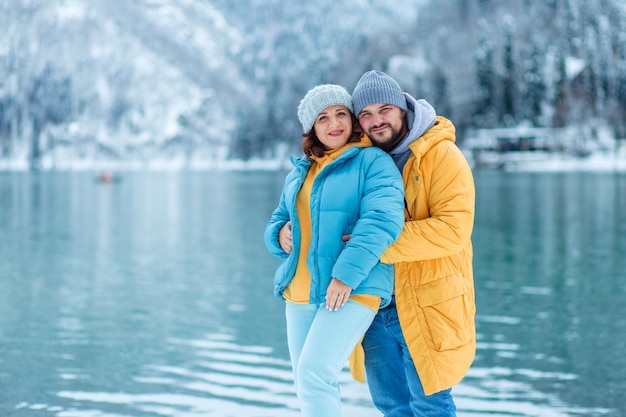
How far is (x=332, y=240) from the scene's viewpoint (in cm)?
454

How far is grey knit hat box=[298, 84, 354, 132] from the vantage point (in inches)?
185

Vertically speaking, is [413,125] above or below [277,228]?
above

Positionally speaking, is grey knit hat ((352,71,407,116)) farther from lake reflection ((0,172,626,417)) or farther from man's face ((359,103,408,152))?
lake reflection ((0,172,626,417))

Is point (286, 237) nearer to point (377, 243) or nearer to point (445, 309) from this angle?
point (377, 243)

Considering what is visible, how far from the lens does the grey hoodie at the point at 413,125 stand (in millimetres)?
4758

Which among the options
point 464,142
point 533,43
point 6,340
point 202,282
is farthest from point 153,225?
point 533,43

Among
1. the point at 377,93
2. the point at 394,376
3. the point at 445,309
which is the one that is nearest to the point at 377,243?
the point at 445,309

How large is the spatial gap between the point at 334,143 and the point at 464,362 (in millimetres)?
1678

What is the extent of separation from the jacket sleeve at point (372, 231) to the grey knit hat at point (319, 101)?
0.61 metres

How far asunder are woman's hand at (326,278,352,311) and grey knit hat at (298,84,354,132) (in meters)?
1.07

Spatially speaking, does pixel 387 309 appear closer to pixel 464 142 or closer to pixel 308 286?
pixel 308 286

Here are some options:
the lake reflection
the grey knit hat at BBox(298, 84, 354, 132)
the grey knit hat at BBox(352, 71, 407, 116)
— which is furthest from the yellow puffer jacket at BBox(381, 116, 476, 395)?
the lake reflection

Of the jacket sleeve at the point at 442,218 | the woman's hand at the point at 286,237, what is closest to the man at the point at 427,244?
the jacket sleeve at the point at 442,218

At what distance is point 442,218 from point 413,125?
0.65 m
